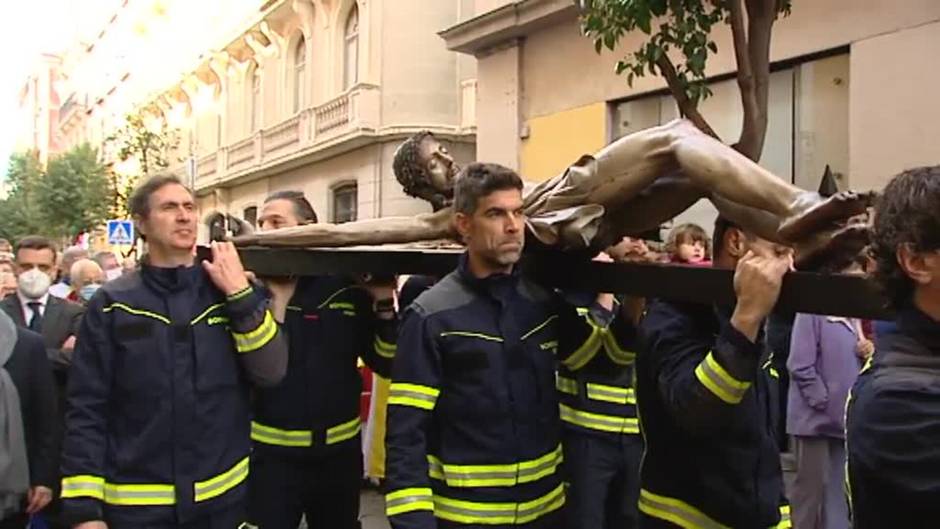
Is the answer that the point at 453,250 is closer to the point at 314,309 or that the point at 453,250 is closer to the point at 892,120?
the point at 314,309

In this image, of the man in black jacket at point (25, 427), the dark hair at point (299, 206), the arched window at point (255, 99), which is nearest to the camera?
the man in black jacket at point (25, 427)

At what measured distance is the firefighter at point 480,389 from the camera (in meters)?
2.95

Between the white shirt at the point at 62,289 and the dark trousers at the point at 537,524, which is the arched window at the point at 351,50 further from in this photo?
the dark trousers at the point at 537,524

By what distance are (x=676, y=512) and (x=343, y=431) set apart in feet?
5.38

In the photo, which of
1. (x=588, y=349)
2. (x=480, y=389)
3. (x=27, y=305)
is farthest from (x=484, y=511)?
(x=27, y=305)

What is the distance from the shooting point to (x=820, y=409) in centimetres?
539

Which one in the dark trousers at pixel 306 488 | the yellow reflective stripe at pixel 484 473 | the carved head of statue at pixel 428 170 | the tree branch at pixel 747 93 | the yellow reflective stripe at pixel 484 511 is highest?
the tree branch at pixel 747 93

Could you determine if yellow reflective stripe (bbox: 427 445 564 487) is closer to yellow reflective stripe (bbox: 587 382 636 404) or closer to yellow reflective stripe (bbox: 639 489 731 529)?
yellow reflective stripe (bbox: 639 489 731 529)

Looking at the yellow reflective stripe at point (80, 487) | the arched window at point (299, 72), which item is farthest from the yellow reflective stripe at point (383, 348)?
the arched window at point (299, 72)

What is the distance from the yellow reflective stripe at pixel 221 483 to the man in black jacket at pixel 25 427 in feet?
3.64

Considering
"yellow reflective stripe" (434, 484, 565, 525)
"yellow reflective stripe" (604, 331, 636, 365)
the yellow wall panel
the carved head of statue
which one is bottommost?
"yellow reflective stripe" (434, 484, 565, 525)

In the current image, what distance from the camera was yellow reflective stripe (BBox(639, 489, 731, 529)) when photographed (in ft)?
8.87

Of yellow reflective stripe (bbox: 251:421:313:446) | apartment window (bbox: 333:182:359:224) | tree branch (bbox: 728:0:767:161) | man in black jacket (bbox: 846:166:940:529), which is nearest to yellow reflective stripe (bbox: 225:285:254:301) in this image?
yellow reflective stripe (bbox: 251:421:313:446)

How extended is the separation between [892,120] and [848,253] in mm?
6781
